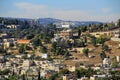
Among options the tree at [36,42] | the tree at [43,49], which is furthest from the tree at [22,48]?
the tree at [43,49]

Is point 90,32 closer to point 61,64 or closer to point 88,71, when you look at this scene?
point 61,64

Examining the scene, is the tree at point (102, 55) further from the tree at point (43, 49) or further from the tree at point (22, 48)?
the tree at point (22, 48)

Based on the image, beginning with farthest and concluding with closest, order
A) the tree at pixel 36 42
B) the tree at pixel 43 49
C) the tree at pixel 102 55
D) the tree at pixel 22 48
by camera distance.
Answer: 1. the tree at pixel 36 42
2. the tree at pixel 22 48
3. the tree at pixel 43 49
4. the tree at pixel 102 55

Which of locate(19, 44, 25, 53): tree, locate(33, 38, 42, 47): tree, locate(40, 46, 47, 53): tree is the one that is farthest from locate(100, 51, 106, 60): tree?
locate(19, 44, 25, 53): tree

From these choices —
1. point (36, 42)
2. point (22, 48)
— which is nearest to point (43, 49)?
point (36, 42)

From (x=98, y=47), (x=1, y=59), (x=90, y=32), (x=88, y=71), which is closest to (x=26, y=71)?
(x=88, y=71)

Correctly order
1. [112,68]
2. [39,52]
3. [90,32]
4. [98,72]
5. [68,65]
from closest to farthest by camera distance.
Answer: [98,72], [112,68], [68,65], [39,52], [90,32]

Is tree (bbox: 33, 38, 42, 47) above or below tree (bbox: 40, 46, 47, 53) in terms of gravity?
above

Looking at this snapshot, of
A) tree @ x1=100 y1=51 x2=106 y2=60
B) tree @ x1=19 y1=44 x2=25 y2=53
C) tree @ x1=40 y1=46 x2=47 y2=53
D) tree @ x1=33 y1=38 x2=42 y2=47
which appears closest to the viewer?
tree @ x1=100 y1=51 x2=106 y2=60

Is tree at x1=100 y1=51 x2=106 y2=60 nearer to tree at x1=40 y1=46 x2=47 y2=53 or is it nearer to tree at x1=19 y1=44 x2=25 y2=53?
tree at x1=40 y1=46 x2=47 y2=53

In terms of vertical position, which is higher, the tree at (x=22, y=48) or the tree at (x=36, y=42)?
the tree at (x=36, y=42)

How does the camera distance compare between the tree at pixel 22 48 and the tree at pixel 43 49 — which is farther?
the tree at pixel 22 48
